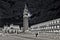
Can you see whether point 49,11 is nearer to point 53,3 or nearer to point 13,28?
point 53,3

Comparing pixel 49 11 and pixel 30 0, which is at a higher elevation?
pixel 30 0

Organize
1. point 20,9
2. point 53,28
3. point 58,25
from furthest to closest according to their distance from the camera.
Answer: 1. point 20,9
2. point 53,28
3. point 58,25

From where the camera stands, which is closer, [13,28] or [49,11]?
[49,11]

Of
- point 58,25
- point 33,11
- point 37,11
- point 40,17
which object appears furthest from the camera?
point 33,11

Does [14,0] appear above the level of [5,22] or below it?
above

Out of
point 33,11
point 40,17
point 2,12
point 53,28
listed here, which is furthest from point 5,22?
point 53,28

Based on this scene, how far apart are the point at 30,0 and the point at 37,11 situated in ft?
20.7

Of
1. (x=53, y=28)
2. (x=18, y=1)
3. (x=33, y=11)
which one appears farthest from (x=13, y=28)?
(x=53, y=28)

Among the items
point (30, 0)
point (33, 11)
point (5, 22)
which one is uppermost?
point (30, 0)

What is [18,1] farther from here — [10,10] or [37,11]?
[37,11]

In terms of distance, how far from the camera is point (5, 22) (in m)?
60.9

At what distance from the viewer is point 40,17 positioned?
46.3 m

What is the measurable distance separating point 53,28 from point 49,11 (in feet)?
79.7

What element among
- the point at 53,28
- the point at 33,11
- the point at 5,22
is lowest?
the point at 53,28
